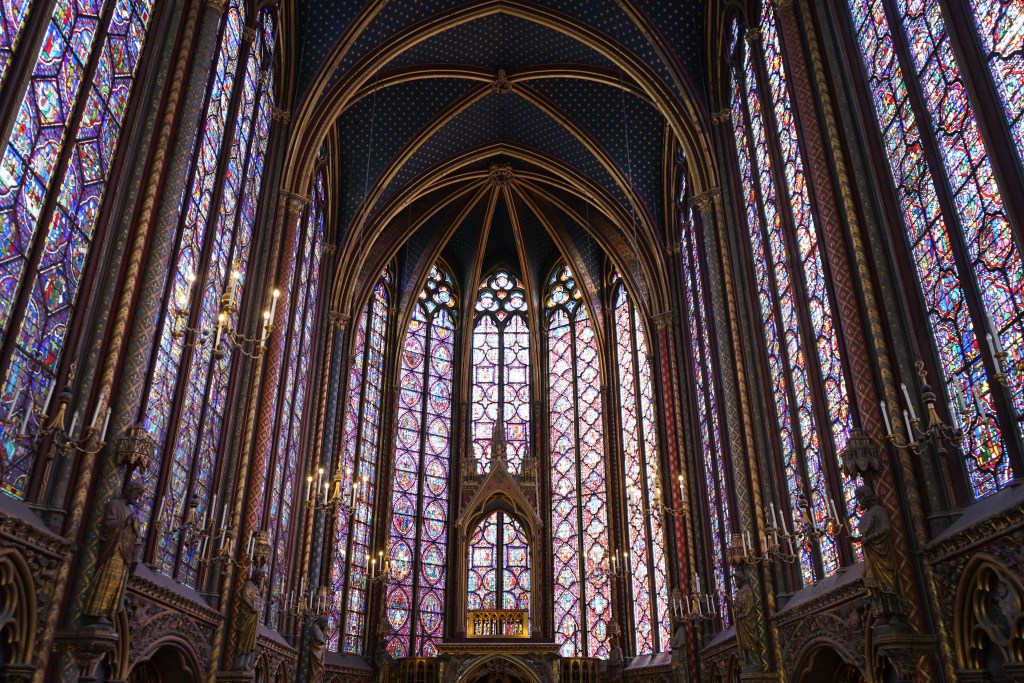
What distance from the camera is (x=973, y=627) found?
357 inches

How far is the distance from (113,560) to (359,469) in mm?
16689

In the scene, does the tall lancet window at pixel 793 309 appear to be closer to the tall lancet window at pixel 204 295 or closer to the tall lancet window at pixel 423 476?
the tall lancet window at pixel 204 295

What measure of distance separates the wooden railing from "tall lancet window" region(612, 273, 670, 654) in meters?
3.43

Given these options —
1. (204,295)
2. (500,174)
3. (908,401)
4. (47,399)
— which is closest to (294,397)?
(204,295)

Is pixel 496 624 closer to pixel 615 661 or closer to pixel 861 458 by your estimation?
pixel 615 661

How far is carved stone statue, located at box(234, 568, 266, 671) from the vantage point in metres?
14.6

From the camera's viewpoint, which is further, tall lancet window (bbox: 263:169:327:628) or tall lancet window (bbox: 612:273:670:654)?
tall lancet window (bbox: 612:273:670:654)

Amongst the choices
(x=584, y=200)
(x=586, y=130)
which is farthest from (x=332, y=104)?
(x=584, y=200)

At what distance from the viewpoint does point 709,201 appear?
1905 cm

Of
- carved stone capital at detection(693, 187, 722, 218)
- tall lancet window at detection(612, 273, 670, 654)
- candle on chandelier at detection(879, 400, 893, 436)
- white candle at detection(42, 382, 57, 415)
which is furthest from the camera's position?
tall lancet window at detection(612, 273, 670, 654)

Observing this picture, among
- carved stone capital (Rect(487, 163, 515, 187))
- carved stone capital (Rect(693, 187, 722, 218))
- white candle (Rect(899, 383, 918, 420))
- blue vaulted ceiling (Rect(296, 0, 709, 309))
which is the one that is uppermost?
carved stone capital (Rect(487, 163, 515, 187))

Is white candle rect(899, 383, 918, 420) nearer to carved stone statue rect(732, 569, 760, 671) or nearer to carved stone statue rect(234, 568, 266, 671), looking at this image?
carved stone statue rect(732, 569, 760, 671)

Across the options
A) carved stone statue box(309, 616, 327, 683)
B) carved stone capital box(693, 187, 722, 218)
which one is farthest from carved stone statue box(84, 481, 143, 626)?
carved stone capital box(693, 187, 722, 218)

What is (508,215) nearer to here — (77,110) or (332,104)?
(332,104)
